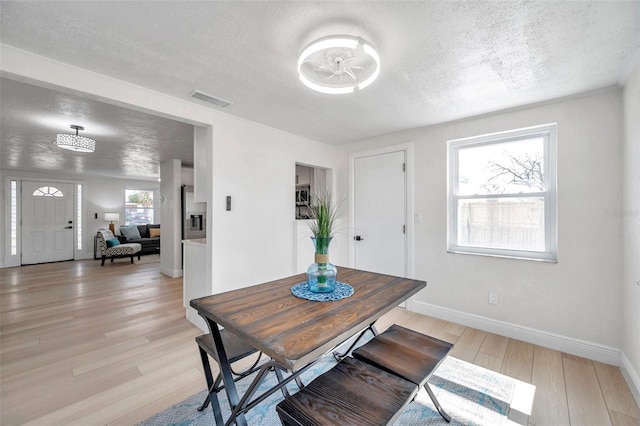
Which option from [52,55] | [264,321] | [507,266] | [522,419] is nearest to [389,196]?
[507,266]

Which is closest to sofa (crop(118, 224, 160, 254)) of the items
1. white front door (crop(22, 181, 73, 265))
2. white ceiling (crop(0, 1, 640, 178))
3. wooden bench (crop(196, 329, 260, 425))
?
white front door (crop(22, 181, 73, 265))

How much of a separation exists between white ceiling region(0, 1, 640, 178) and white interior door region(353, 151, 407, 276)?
86 cm

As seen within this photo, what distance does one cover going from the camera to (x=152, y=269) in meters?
5.87

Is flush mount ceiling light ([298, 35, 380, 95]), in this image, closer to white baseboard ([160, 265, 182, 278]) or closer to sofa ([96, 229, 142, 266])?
white baseboard ([160, 265, 182, 278])

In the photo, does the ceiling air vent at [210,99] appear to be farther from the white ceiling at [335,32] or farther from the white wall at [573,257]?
the white wall at [573,257]

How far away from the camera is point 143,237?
7.91 meters

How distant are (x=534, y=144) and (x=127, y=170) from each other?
8088 mm

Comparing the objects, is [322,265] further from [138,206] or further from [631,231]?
[138,206]

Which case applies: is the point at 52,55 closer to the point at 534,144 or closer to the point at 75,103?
the point at 75,103

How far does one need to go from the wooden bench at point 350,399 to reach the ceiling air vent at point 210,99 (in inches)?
93.6

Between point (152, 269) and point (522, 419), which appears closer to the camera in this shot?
point (522, 419)

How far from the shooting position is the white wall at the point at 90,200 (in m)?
6.16

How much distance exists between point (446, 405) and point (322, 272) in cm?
124

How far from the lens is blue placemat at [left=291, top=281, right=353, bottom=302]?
1455 mm
